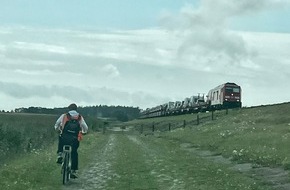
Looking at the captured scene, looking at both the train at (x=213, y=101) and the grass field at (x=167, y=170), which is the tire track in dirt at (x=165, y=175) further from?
A: the train at (x=213, y=101)

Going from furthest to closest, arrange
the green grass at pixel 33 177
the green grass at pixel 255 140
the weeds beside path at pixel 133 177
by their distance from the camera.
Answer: the green grass at pixel 255 140 < the weeds beside path at pixel 133 177 < the green grass at pixel 33 177

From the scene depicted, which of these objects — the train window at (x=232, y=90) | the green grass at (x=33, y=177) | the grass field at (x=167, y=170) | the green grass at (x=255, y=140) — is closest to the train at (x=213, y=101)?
the train window at (x=232, y=90)

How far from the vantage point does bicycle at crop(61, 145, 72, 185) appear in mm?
16797

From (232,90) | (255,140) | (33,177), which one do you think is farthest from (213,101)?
(33,177)

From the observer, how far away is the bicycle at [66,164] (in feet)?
55.1

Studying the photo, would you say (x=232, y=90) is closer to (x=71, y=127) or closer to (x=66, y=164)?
(x=71, y=127)

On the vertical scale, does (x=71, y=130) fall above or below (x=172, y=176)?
above

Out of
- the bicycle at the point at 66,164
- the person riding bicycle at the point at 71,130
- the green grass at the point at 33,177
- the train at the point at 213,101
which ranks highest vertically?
the train at the point at 213,101

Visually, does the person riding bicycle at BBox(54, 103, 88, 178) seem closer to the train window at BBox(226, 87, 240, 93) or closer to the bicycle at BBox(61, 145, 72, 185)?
the bicycle at BBox(61, 145, 72, 185)

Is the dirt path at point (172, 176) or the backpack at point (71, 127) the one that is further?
the backpack at point (71, 127)

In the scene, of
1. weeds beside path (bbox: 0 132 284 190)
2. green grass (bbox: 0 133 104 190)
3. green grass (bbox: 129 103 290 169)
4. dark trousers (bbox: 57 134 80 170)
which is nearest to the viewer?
green grass (bbox: 0 133 104 190)

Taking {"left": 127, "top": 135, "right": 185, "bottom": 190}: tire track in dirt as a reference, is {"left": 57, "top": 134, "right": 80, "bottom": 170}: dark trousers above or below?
above

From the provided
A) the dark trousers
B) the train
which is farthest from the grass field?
the train

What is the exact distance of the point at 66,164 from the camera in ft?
55.2
